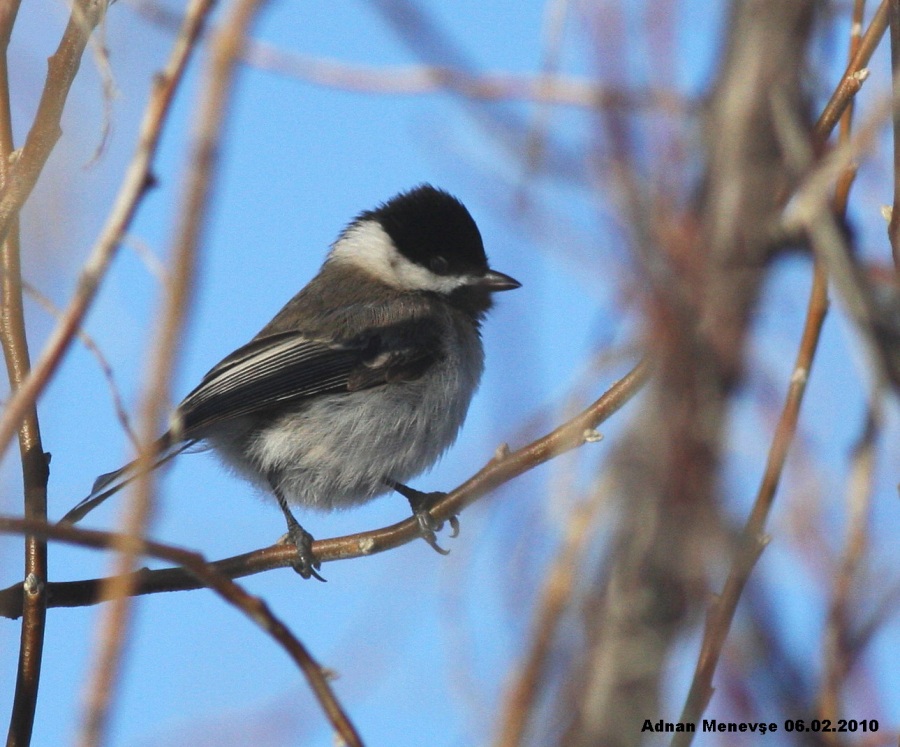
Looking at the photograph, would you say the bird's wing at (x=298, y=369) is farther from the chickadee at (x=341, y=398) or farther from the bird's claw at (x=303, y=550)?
the bird's claw at (x=303, y=550)

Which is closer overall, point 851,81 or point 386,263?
point 851,81

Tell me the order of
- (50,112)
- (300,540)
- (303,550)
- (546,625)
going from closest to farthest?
(546,625)
(50,112)
(303,550)
(300,540)

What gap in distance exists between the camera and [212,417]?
159 inches

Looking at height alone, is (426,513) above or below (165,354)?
above

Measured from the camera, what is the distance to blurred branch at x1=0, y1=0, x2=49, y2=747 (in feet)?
6.35

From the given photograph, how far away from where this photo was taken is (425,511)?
10.7 ft

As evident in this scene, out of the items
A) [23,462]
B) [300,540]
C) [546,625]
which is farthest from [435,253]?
[546,625]

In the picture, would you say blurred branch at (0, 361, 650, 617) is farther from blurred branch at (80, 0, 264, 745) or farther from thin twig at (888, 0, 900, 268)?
blurred branch at (80, 0, 264, 745)

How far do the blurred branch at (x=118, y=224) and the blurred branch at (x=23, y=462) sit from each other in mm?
696

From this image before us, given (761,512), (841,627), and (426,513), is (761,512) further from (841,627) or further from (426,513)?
(426,513)

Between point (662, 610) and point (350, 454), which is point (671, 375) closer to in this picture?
point (662, 610)

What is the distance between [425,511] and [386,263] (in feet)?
7.00

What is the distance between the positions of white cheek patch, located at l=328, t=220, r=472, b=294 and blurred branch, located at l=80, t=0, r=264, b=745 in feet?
13.0

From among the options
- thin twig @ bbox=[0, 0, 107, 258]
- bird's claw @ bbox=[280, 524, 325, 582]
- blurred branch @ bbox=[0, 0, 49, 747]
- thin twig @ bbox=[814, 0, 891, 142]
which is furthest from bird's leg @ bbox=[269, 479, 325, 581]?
thin twig @ bbox=[814, 0, 891, 142]
